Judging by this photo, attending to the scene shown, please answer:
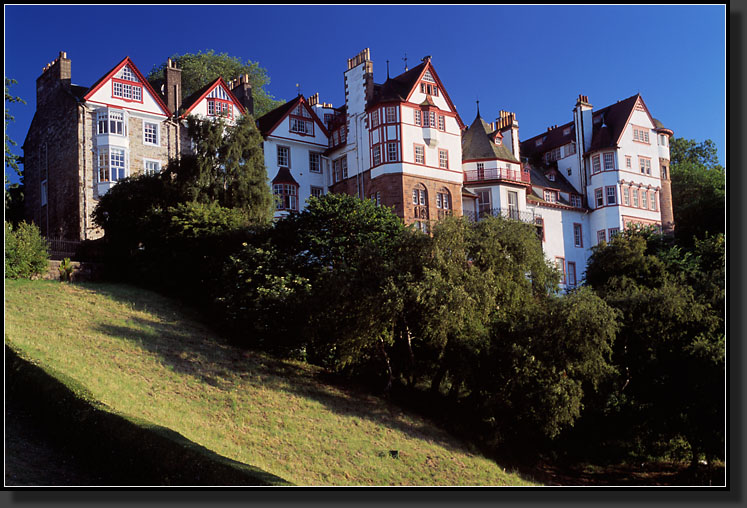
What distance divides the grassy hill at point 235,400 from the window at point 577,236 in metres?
34.0

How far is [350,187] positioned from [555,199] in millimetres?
17522

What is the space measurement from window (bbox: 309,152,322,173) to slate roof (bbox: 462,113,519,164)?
35.5 ft

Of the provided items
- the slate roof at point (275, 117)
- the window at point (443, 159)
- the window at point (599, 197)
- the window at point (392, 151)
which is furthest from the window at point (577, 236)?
the slate roof at point (275, 117)

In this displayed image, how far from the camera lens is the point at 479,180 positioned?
183 ft

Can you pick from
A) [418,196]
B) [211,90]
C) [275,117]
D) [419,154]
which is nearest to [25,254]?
[211,90]

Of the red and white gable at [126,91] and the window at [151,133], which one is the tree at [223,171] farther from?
the red and white gable at [126,91]

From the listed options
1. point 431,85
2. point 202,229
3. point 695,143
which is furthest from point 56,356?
point 695,143

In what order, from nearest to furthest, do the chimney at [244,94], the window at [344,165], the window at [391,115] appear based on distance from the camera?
the window at [391,115] < the window at [344,165] < the chimney at [244,94]

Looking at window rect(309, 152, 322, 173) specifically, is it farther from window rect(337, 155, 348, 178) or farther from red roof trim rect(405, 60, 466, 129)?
red roof trim rect(405, 60, 466, 129)

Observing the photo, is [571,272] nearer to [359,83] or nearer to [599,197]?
[599,197]

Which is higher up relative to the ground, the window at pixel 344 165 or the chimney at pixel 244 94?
the chimney at pixel 244 94

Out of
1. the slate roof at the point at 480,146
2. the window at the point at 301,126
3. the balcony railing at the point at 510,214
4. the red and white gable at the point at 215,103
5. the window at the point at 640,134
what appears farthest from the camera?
the window at the point at 640,134

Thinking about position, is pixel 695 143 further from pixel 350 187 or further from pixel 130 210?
pixel 130 210

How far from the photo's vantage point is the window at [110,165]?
48406 mm
